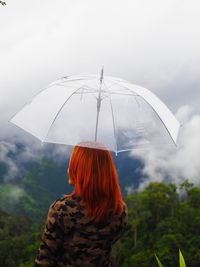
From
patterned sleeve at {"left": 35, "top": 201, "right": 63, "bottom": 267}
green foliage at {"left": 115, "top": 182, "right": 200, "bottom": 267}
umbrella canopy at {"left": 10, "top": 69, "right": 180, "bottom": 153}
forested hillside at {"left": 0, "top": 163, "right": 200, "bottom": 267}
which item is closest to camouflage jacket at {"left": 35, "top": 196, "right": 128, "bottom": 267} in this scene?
patterned sleeve at {"left": 35, "top": 201, "right": 63, "bottom": 267}

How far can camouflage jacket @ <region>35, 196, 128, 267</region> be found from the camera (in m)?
2.53

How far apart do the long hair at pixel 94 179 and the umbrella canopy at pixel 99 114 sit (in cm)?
45

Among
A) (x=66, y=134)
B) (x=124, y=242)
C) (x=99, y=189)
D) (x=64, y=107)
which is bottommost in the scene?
(x=99, y=189)

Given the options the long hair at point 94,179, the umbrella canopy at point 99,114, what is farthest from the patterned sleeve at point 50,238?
the umbrella canopy at point 99,114

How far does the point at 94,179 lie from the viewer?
2512 millimetres

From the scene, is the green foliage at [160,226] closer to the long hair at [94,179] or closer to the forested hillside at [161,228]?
the forested hillside at [161,228]

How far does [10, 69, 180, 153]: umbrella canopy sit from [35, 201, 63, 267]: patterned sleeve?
0.61 meters

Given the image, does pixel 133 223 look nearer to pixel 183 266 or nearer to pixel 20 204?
pixel 183 266

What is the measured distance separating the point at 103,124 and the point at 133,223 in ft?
120

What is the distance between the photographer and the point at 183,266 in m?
2.83

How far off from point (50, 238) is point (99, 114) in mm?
934

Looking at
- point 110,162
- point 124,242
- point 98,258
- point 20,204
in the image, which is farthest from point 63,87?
point 20,204

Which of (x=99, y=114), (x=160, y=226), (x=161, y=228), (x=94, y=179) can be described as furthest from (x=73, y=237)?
(x=161, y=228)

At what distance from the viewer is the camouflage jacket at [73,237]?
8.30 feet
